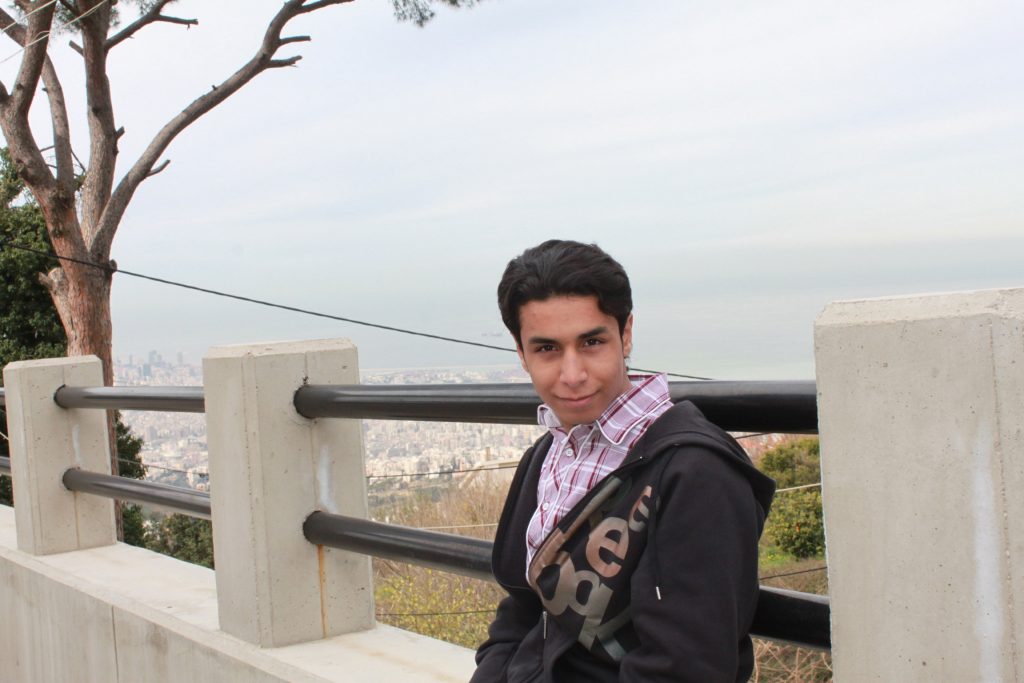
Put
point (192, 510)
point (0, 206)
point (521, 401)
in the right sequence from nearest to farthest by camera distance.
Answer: point (521, 401) → point (192, 510) → point (0, 206)

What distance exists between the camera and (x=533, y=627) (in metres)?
1.96

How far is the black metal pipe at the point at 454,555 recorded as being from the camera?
1.73 meters

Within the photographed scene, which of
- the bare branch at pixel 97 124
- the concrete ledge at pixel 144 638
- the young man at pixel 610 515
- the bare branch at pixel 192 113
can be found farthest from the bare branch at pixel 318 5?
the young man at pixel 610 515

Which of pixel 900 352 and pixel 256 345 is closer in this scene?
pixel 900 352

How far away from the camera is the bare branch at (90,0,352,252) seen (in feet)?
51.3

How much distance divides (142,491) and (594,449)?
2.65 m

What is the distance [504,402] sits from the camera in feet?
7.33

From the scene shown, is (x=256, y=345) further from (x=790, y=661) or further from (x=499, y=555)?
(x=790, y=661)

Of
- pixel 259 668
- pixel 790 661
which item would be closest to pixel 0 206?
pixel 790 661

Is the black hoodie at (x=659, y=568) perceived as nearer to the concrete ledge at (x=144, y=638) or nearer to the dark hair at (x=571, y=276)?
the dark hair at (x=571, y=276)

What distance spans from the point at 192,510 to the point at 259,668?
0.88 metres

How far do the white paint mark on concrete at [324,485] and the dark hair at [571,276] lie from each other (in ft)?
4.63

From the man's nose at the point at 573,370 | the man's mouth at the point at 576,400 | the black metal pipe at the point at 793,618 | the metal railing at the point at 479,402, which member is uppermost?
the man's nose at the point at 573,370

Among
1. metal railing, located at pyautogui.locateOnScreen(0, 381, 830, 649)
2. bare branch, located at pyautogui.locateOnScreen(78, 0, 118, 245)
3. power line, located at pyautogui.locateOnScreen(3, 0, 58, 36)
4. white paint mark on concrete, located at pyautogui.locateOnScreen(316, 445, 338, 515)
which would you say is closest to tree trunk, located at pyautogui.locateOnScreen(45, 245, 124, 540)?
bare branch, located at pyautogui.locateOnScreen(78, 0, 118, 245)
